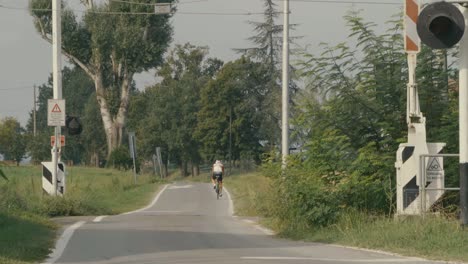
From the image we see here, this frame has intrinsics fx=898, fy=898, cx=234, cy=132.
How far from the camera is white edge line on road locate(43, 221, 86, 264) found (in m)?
13.9

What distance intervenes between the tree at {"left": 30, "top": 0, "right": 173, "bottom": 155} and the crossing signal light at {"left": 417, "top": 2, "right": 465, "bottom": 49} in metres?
48.2

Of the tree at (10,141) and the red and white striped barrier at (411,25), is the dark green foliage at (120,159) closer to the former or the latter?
the tree at (10,141)

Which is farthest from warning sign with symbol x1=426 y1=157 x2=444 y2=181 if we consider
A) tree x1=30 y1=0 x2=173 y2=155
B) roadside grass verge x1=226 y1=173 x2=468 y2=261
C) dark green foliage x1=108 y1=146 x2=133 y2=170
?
dark green foliage x1=108 y1=146 x2=133 y2=170

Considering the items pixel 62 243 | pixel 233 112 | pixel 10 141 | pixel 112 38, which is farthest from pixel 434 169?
pixel 10 141

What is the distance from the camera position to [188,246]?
15.2 meters

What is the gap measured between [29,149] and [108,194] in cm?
4944

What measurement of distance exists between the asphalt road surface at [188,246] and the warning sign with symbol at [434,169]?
2073mm

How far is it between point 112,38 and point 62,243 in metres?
48.8

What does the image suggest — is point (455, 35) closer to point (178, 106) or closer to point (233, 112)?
point (233, 112)

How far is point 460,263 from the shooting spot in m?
12.2

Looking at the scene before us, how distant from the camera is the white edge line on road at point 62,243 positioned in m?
13.9

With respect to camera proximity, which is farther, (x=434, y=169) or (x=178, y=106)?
(x=178, y=106)

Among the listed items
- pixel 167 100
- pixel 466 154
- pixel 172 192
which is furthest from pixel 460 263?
pixel 167 100

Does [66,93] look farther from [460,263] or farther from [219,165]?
[460,263]
